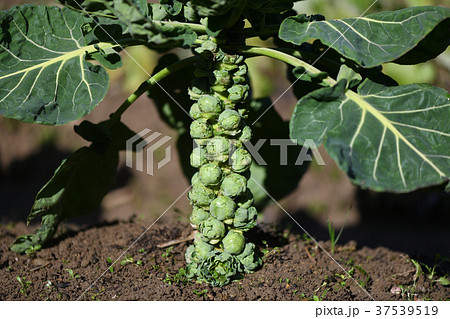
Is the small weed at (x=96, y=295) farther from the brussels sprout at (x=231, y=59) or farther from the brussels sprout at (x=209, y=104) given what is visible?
the brussels sprout at (x=231, y=59)

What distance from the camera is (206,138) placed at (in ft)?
5.17

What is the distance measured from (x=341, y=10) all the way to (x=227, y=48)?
284cm

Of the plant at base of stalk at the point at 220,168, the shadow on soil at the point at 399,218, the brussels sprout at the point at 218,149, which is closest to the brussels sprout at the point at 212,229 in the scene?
the plant at base of stalk at the point at 220,168

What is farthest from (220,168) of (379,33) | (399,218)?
(399,218)

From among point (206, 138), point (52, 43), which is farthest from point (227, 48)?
point (52, 43)

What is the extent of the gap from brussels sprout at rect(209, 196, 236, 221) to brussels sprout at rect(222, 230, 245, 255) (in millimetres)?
74

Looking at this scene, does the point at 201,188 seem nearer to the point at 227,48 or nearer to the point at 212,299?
the point at 212,299

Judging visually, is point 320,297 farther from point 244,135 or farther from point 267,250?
point 244,135

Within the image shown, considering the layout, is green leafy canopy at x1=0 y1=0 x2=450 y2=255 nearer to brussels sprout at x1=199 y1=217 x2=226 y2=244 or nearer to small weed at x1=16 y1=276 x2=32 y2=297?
brussels sprout at x1=199 y1=217 x2=226 y2=244

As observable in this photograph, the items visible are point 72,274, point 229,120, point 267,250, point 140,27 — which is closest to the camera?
point 140,27

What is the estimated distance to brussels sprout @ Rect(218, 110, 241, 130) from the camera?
153cm

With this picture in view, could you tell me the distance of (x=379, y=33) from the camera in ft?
4.92

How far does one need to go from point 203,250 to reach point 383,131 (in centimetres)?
71

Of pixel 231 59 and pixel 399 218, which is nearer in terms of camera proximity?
pixel 231 59
